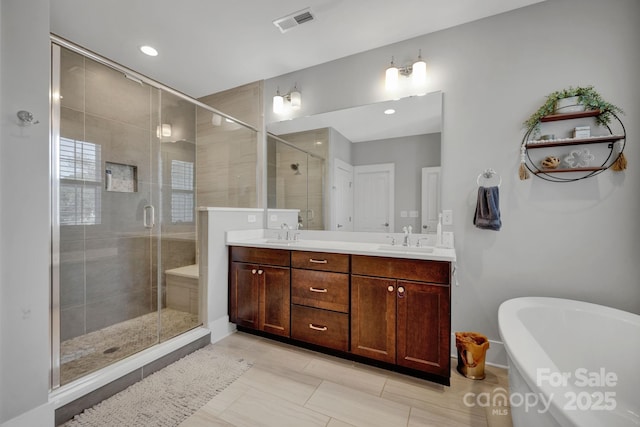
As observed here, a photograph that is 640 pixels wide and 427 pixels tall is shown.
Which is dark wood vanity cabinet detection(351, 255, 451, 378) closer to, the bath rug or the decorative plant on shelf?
the bath rug

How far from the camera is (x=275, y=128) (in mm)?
2891

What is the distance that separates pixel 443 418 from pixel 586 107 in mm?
2168

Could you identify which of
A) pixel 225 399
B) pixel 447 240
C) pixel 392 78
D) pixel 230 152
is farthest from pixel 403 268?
pixel 230 152

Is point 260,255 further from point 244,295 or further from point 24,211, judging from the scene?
point 24,211

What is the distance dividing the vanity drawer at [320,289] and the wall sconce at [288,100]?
5.69ft

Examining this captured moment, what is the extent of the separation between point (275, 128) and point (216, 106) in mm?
1035

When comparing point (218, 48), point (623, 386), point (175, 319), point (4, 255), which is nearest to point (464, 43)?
point (218, 48)

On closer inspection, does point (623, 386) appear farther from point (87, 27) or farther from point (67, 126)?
point (87, 27)

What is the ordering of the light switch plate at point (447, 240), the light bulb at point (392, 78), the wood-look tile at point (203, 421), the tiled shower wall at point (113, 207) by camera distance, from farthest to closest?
the light bulb at point (392, 78) < the tiled shower wall at point (113, 207) < the light switch plate at point (447, 240) < the wood-look tile at point (203, 421)

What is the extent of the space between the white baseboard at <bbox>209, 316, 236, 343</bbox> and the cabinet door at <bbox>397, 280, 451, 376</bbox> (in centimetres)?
156

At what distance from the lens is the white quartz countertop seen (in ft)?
5.84

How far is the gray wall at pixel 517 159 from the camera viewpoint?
169cm

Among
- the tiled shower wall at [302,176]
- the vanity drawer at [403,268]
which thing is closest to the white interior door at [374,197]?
the tiled shower wall at [302,176]

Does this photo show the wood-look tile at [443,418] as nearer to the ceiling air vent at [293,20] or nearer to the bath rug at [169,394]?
the bath rug at [169,394]
